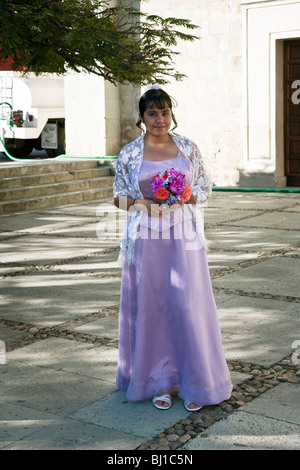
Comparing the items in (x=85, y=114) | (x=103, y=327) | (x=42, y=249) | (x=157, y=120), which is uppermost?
(x=85, y=114)

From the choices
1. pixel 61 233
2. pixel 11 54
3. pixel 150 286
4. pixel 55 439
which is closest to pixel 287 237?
pixel 61 233

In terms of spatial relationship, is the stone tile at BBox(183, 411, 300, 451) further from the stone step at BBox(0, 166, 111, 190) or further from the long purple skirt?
the stone step at BBox(0, 166, 111, 190)

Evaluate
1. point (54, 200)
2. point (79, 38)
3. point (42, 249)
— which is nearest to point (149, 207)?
point (79, 38)

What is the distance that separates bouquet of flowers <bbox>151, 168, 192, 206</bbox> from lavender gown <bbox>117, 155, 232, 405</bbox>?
0.32 feet

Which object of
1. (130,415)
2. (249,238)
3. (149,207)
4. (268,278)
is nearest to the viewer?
(130,415)

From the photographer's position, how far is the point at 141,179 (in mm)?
3791

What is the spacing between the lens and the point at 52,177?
1312 cm

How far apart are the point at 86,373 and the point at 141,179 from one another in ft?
4.06

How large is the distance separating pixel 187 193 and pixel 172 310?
0.62 meters

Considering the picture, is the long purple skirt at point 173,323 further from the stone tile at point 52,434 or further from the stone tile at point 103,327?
the stone tile at point 103,327

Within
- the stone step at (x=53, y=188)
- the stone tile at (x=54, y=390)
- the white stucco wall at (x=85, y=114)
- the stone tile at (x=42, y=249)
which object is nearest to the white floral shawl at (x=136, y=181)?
the stone tile at (x=54, y=390)

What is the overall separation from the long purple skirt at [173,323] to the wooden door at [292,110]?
1049cm

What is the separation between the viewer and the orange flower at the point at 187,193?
3695mm

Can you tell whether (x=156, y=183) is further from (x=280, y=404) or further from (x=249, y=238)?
(x=249, y=238)
